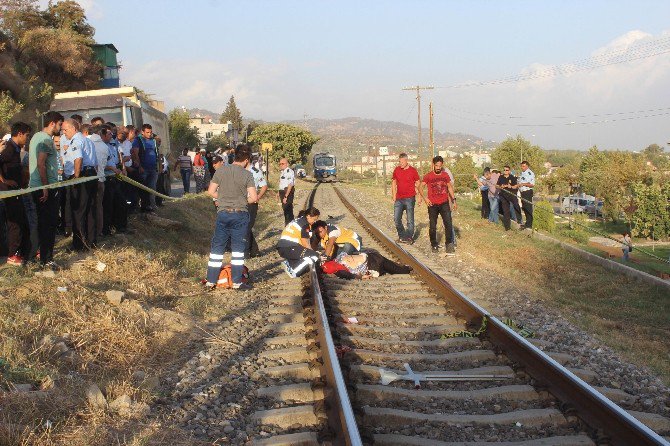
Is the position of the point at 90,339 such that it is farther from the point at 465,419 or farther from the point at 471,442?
the point at 471,442

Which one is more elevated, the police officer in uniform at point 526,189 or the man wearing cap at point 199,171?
the man wearing cap at point 199,171

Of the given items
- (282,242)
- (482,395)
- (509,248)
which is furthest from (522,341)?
(509,248)

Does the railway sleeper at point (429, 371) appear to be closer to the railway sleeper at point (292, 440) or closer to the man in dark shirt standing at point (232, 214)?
the railway sleeper at point (292, 440)

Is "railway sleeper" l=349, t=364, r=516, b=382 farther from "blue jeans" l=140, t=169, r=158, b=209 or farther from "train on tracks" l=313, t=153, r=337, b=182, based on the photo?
"train on tracks" l=313, t=153, r=337, b=182

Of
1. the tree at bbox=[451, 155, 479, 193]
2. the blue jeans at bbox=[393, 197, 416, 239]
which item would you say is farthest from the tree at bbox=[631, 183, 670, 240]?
the blue jeans at bbox=[393, 197, 416, 239]

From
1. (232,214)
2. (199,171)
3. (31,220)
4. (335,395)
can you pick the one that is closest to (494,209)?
(199,171)

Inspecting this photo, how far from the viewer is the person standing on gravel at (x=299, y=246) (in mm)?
9773

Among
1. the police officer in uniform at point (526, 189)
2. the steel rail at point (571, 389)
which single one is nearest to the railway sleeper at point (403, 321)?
the steel rail at point (571, 389)

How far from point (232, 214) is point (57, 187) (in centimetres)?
224

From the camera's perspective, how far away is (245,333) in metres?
6.83

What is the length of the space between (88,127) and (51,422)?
7091mm

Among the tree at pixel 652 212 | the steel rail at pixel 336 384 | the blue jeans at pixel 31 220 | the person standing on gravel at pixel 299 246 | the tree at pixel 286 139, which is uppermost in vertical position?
the tree at pixel 286 139

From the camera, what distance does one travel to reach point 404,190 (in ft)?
45.0

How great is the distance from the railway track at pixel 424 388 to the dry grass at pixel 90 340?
94cm
